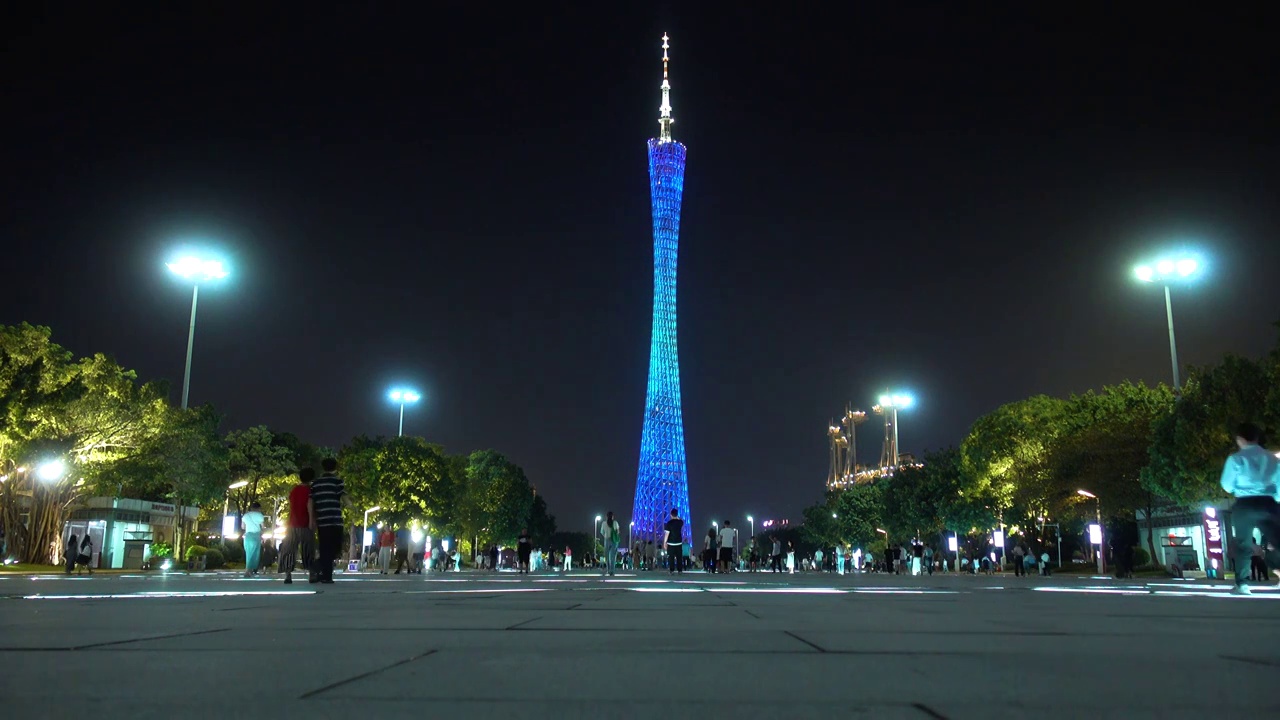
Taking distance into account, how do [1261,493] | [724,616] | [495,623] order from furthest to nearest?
[1261,493] → [724,616] → [495,623]

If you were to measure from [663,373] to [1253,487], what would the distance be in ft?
228

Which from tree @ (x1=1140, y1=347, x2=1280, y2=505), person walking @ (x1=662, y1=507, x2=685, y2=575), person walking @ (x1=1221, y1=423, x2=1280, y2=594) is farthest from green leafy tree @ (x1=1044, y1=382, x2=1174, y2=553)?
person walking @ (x1=1221, y1=423, x2=1280, y2=594)

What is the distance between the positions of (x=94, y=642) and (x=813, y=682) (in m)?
3.19

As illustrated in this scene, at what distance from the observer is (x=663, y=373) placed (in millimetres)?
81250

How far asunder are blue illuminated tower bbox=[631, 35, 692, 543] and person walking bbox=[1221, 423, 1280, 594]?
67907 millimetres

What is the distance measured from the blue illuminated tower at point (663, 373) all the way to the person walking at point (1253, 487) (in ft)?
223

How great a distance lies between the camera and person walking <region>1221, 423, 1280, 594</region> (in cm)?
1193

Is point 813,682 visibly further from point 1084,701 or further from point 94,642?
point 94,642

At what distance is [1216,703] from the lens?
114 inches

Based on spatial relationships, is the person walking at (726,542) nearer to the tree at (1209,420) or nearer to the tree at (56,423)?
the tree at (1209,420)

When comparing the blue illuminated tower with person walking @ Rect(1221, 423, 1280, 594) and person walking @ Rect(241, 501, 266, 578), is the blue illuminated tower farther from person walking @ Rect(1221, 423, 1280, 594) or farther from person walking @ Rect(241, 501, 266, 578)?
person walking @ Rect(1221, 423, 1280, 594)

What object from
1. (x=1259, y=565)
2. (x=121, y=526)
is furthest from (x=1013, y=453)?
(x=121, y=526)

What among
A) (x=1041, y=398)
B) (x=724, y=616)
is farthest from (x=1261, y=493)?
(x=1041, y=398)

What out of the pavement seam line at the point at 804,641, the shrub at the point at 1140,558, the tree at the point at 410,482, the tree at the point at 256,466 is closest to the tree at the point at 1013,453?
the shrub at the point at 1140,558
